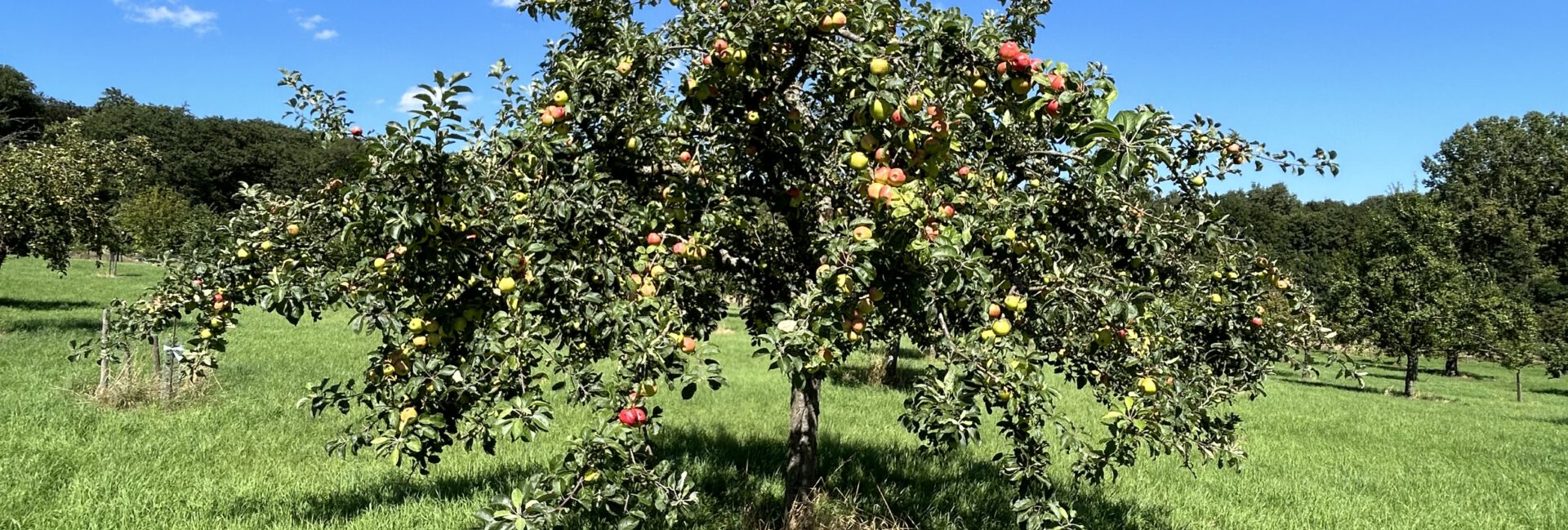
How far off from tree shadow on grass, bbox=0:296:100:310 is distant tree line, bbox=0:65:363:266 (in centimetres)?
225

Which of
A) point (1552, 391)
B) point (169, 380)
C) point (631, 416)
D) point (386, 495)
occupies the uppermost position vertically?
point (631, 416)

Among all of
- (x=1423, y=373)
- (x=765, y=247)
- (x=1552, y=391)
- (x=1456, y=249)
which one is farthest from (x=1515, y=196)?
(x=765, y=247)

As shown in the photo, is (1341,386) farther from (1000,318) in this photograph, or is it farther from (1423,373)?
(1000,318)

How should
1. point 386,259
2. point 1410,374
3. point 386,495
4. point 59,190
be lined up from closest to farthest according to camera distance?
point 386,259
point 386,495
point 59,190
point 1410,374

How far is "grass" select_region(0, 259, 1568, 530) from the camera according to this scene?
489cm

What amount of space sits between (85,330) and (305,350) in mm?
3728

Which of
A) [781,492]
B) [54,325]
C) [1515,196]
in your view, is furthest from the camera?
[1515,196]

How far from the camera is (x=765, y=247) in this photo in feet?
13.9

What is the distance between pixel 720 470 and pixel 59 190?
1105cm

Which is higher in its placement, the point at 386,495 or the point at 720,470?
the point at 720,470

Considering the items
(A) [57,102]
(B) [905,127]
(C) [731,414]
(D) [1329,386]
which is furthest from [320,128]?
(A) [57,102]

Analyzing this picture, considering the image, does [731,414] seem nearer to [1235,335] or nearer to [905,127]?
[1235,335]

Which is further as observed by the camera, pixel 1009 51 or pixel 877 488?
pixel 877 488

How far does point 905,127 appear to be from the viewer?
7.72 ft
